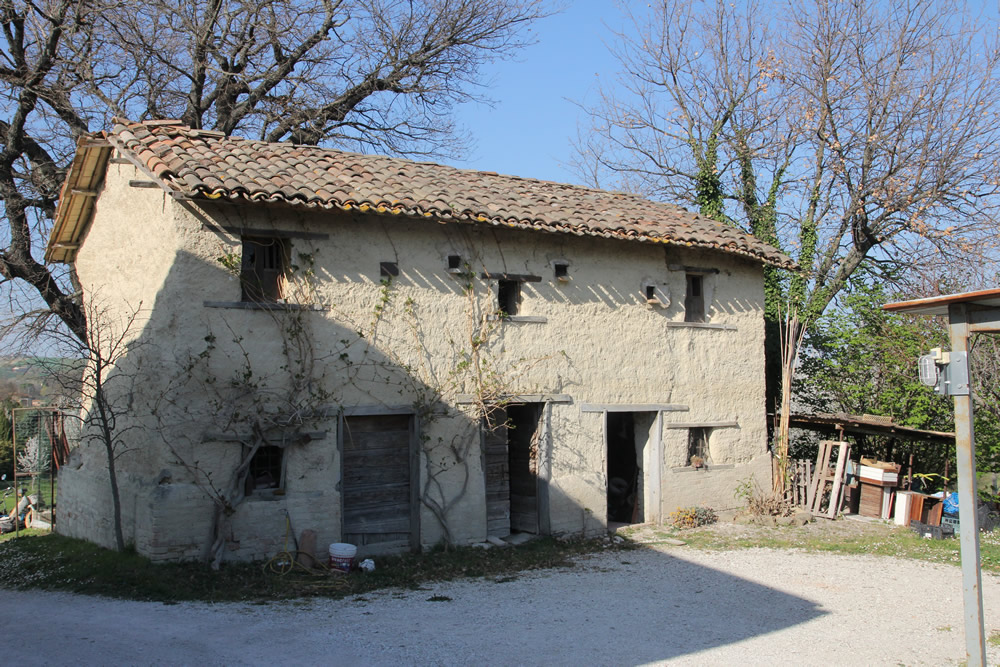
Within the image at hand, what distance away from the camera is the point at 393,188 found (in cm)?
1093

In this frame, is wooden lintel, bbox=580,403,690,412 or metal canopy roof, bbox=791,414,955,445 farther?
metal canopy roof, bbox=791,414,955,445

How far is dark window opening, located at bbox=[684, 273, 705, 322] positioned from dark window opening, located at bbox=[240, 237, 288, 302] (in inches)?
266

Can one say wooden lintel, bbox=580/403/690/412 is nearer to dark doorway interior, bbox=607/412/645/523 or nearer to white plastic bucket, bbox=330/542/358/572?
dark doorway interior, bbox=607/412/645/523

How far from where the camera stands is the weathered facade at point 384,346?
9398mm

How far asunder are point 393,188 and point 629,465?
254 inches

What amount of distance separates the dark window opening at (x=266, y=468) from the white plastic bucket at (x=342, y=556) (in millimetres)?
1044

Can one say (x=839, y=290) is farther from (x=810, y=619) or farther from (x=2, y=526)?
(x=2, y=526)

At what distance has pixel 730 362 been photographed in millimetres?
13656

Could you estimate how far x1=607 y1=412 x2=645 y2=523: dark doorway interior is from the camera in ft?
45.0

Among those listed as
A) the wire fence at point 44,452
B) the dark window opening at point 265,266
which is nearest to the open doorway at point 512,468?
the dark window opening at point 265,266

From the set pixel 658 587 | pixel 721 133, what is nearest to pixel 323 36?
pixel 721 133

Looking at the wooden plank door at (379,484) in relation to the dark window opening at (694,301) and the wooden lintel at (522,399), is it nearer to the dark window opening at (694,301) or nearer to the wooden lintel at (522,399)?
the wooden lintel at (522,399)

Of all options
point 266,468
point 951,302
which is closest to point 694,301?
point 266,468

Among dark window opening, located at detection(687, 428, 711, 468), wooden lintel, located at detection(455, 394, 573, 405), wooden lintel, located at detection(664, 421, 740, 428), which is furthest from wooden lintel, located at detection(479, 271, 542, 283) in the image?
dark window opening, located at detection(687, 428, 711, 468)
